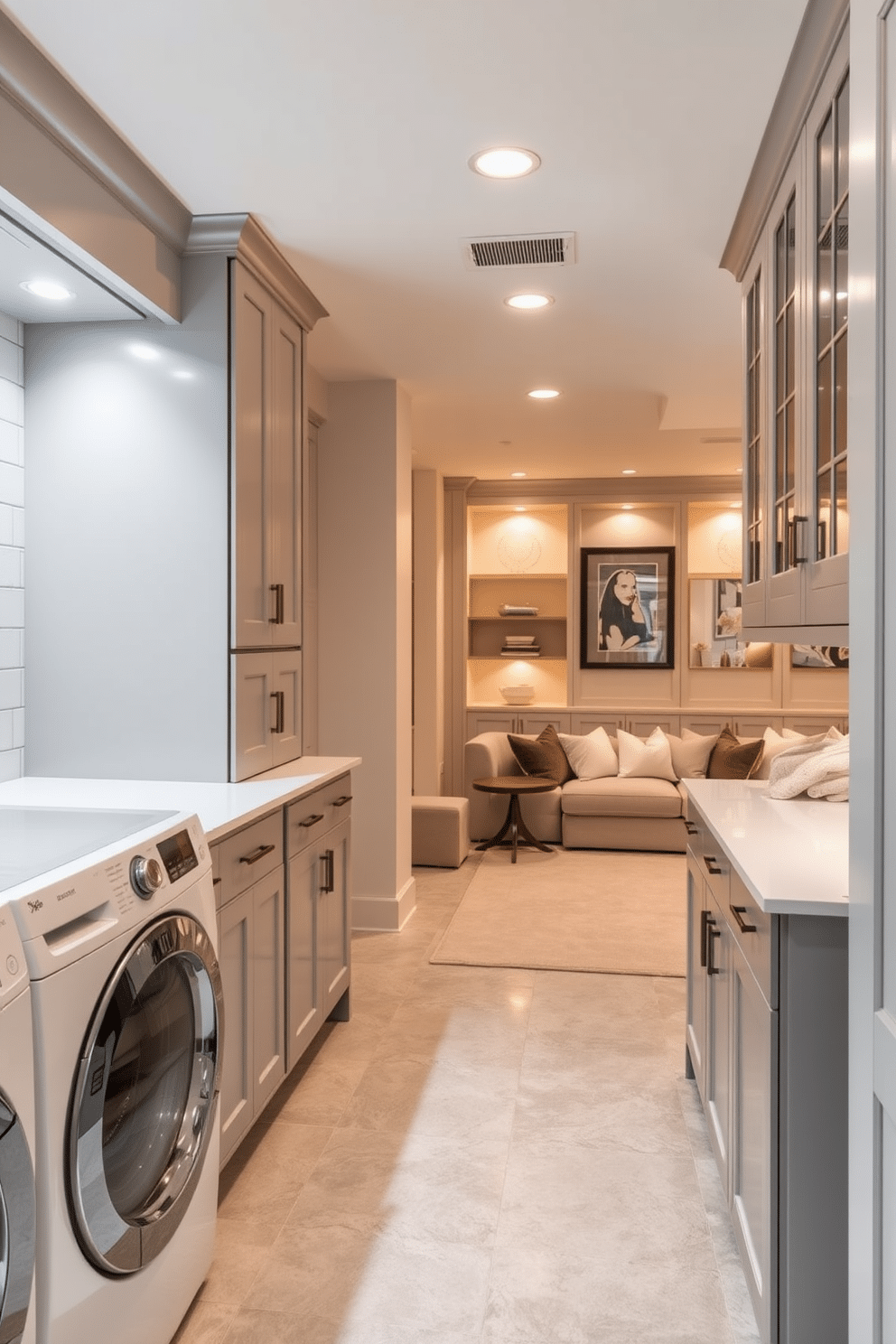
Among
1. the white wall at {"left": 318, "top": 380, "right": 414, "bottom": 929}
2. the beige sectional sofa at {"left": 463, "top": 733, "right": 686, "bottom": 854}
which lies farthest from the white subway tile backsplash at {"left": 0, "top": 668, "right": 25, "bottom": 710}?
the beige sectional sofa at {"left": 463, "top": 733, "right": 686, "bottom": 854}

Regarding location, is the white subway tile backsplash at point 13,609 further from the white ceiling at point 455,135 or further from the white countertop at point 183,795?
the white ceiling at point 455,135

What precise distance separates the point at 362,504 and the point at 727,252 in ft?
6.80

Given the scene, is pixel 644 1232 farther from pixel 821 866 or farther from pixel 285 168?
pixel 285 168

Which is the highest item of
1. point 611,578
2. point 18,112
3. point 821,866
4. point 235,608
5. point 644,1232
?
point 18,112

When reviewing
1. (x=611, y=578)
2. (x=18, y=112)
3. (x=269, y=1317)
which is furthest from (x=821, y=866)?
(x=611, y=578)

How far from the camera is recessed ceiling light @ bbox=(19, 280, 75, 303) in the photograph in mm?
2516

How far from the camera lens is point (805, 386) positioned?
2125 millimetres

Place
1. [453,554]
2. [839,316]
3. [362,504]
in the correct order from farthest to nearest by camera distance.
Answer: [453,554]
[362,504]
[839,316]

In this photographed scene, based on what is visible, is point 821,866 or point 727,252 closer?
point 821,866

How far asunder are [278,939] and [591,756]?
4.36m

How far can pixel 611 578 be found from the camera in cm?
747

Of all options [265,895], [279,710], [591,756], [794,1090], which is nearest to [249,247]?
[279,710]

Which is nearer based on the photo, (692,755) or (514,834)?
(514,834)

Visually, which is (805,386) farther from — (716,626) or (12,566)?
(716,626)
